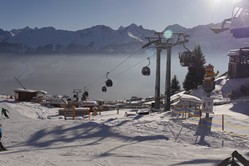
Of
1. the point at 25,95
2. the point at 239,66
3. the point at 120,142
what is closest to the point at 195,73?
the point at 239,66

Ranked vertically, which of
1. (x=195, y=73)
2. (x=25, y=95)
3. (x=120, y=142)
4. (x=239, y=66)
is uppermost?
(x=239, y=66)

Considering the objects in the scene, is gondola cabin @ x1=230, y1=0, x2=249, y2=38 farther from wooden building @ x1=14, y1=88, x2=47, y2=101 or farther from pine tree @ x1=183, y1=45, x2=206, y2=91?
pine tree @ x1=183, y1=45, x2=206, y2=91

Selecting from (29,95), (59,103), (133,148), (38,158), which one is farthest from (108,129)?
(29,95)

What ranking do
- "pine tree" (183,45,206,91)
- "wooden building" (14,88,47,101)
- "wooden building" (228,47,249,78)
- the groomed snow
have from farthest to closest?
1. "pine tree" (183,45,206,91)
2. "wooden building" (228,47,249,78)
3. "wooden building" (14,88,47,101)
4. the groomed snow

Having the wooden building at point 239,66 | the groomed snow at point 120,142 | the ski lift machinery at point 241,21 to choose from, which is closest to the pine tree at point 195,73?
the wooden building at point 239,66

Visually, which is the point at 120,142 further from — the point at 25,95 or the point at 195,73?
the point at 195,73

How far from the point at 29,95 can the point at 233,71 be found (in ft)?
99.4

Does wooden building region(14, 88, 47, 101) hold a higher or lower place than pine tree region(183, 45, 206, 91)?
lower

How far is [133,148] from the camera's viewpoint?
46.5ft

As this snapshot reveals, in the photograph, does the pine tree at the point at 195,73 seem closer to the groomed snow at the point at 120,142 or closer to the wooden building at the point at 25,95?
the wooden building at the point at 25,95

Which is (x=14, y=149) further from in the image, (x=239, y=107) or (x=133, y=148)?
(x=239, y=107)

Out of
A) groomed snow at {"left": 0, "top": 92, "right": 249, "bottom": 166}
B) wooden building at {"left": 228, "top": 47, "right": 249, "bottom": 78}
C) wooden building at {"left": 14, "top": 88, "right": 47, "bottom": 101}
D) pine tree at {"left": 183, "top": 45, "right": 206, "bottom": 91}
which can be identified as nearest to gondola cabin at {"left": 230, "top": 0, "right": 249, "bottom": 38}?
groomed snow at {"left": 0, "top": 92, "right": 249, "bottom": 166}

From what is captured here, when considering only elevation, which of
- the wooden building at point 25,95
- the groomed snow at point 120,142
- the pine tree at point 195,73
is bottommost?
the groomed snow at point 120,142

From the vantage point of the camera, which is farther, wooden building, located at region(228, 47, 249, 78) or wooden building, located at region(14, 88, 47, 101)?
wooden building, located at region(228, 47, 249, 78)
